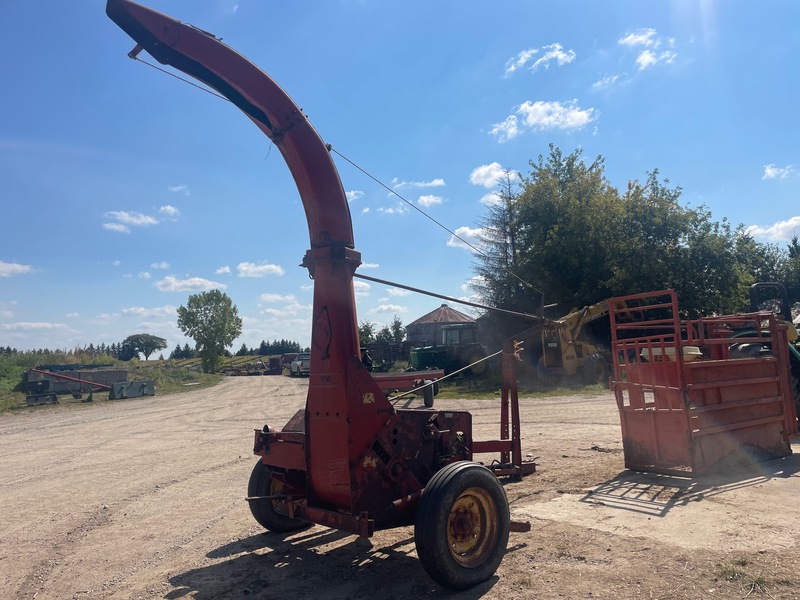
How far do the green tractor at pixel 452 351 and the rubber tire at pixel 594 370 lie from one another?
26.9ft

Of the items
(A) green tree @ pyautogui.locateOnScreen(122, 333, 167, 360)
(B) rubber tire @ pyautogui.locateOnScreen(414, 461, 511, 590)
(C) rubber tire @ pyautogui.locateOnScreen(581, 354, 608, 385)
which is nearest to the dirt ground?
(B) rubber tire @ pyautogui.locateOnScreen(414, 461, 511, 590)

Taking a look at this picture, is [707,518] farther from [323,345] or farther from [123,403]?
[123,403]

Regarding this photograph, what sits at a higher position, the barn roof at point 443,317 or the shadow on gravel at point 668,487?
the barn roof at point 443,317

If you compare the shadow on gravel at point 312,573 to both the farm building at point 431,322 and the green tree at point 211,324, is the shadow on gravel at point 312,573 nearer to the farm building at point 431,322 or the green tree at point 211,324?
the farm building at point 431,322

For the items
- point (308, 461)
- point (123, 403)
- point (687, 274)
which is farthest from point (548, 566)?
point (687, 274)

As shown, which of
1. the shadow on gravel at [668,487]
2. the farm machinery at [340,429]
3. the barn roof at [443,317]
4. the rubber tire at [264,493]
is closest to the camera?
the farm machinery at [340,429]

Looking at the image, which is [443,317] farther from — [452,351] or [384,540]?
[384,540]

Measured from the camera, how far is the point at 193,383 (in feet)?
130

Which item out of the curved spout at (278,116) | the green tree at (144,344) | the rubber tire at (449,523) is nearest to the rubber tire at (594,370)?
the rubber tire at (449,523)

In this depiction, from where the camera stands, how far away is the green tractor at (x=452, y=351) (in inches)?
1208

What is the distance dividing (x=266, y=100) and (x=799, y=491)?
738 centimetres

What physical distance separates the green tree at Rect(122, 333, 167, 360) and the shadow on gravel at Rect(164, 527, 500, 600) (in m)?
93.0

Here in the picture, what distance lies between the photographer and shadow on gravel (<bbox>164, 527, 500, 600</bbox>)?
464 centimetres

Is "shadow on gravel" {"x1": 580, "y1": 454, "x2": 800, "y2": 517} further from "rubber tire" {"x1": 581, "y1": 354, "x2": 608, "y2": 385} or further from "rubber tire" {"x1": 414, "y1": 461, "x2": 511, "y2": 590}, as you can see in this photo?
"rubber tire" {"x1": 581, "y1": 354, "x2": 608, "y2": 385}
